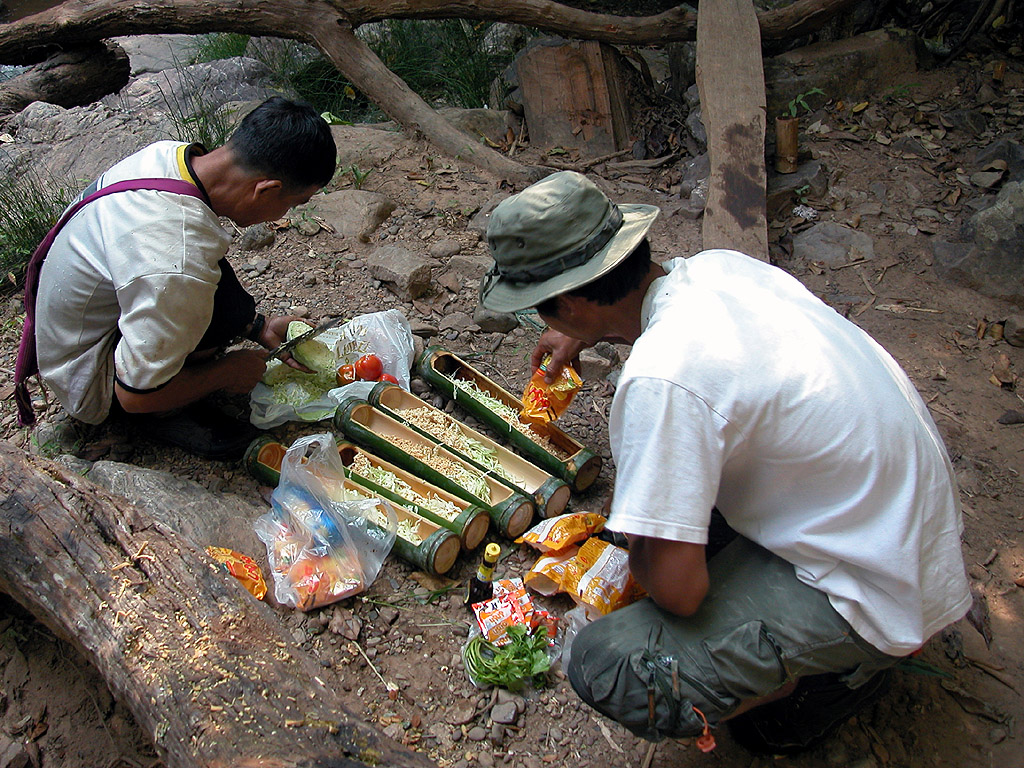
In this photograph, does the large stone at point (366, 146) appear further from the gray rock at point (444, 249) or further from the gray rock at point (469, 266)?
the gray rock at point (469, 266)

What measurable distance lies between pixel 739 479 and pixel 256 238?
3773 millimetres

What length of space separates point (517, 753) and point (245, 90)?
7.04m

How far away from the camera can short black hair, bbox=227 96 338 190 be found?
2.89 meters

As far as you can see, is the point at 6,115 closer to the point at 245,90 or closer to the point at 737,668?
the point at 245,90

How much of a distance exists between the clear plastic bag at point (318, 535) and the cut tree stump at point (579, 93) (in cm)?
376

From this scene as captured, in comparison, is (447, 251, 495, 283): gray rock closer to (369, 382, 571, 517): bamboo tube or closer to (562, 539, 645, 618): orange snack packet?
(369, 382, 571, 517): bamboo tube

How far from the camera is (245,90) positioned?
24.7 feet

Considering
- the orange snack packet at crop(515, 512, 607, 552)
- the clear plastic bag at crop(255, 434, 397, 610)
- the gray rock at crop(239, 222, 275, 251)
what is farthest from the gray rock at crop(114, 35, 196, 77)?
the orange snack packet at crop(515, 512, 607, 552)

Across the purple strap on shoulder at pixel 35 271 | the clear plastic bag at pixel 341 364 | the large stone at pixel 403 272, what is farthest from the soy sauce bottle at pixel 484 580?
the large stone at pixel 403 272

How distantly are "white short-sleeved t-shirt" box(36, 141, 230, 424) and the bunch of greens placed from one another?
158 cm

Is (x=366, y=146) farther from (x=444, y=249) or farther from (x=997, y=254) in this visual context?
(x=997, y=254)

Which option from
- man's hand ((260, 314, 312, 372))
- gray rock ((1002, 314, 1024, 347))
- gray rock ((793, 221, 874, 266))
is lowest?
gray rock ((1002, 314, 1024, 347))

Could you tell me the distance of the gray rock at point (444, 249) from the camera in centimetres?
473

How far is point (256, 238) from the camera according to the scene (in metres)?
4.84
